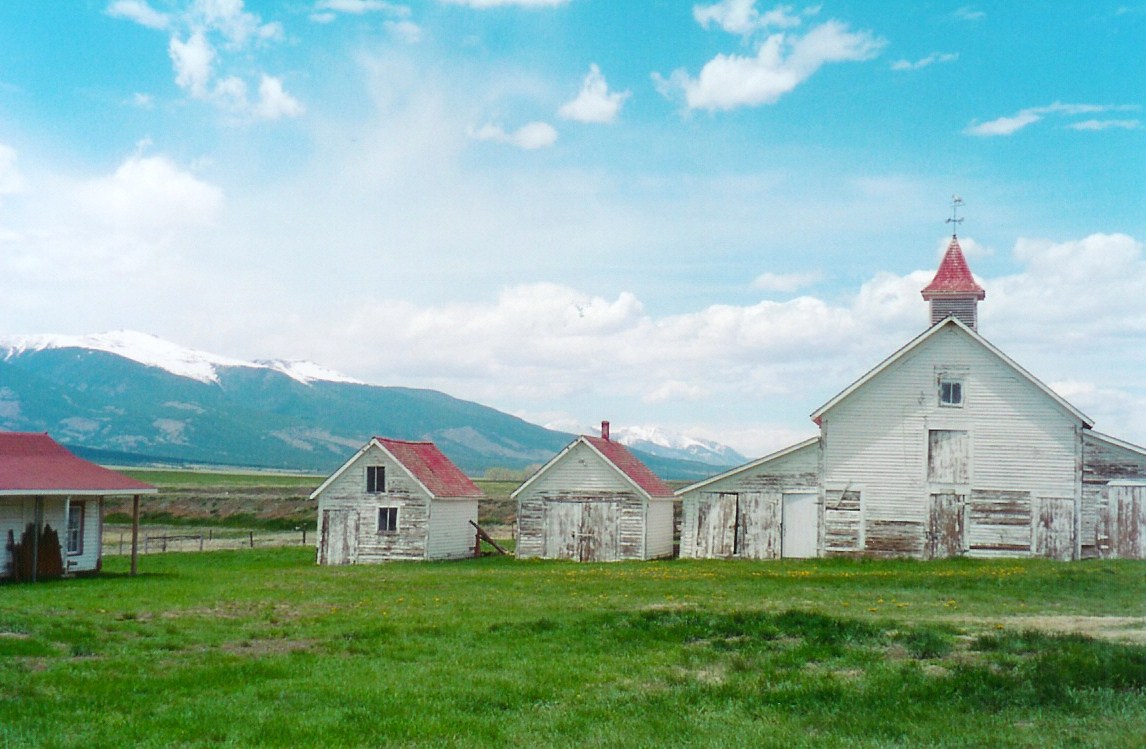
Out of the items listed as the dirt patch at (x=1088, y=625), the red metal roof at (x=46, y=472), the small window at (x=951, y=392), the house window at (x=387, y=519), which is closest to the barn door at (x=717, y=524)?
the small window at (x=951, y=392)

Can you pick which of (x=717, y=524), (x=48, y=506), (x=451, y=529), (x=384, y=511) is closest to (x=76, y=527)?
(x=48, y=506)

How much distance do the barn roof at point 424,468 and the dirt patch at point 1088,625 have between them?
108 feet

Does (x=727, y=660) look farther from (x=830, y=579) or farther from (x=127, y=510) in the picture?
(x=127, y=510)

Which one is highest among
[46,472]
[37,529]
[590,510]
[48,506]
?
[46,472]

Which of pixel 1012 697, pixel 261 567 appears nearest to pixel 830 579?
pixel 1012 697

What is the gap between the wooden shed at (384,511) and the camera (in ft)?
160

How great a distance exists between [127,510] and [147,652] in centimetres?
8525

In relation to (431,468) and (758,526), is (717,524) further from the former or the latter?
(431,468)

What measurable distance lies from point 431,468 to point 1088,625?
37221 mm

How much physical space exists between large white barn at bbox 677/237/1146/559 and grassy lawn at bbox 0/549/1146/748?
1274 cm

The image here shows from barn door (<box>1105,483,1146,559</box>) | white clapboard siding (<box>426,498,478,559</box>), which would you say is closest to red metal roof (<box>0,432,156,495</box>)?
white clapboard siding (<box>426,498,478,559</box>)

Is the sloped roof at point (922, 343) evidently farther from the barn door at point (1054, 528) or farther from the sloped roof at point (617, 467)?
the sloped roof at point (617, 467)

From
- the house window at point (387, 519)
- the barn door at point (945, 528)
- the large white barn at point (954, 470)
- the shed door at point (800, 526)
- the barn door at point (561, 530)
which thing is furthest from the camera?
the house window at point (387, 519)

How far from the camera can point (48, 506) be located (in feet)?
120
